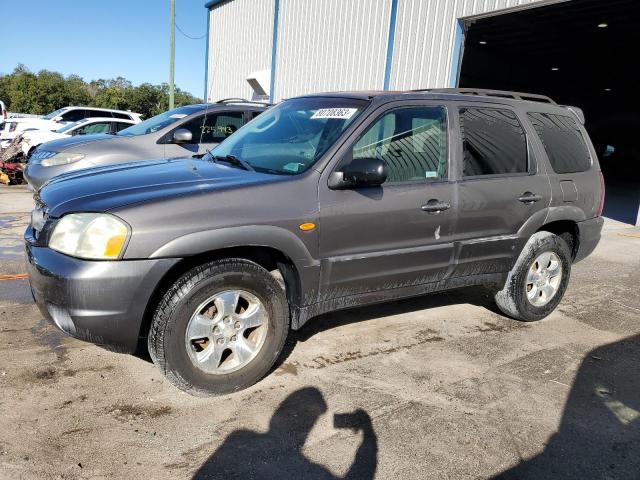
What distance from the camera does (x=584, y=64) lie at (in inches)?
799

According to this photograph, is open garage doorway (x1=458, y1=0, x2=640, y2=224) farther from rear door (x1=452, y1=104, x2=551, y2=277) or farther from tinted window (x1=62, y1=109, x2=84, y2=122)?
tinted window (x1=62, y1=109, x2=84, y2=122)

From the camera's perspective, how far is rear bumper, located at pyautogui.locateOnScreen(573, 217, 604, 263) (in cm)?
477

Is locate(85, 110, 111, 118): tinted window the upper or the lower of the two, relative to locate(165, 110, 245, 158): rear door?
upper

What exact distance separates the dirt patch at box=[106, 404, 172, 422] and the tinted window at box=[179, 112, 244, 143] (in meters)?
4.85

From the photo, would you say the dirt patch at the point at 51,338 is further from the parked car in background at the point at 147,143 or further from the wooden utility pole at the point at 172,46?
the wooden utility pole at the point at 172,46

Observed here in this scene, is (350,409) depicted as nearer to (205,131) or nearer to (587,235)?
(587,235)

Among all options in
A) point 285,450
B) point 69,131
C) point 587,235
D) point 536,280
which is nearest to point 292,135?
point 285,450

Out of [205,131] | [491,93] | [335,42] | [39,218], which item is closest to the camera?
[39,218]

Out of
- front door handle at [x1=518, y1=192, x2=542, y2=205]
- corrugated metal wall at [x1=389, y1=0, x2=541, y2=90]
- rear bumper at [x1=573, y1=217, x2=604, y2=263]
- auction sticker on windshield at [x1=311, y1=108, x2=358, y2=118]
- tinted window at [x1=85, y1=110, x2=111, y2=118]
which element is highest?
corrugated metal wall at [x1=389, y1=0, x2=541, y2=90]

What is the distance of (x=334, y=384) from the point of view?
3.29 meters

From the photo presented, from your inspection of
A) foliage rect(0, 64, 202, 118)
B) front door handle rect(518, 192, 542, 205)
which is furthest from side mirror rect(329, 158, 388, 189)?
foliage rect(0, 64, 202, 118)

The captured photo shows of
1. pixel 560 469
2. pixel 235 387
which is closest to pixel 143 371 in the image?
pixel 235 387

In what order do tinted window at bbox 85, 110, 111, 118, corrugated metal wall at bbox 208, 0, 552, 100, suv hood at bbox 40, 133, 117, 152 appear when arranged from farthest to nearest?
1. tinted window at bbox 85, 110, 111, 118
2. corrugated metal wall at bbox 208, 0, 552, 100
3. suv hood at bbox 40, 133, 117, 152

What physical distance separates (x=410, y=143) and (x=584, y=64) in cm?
2025
